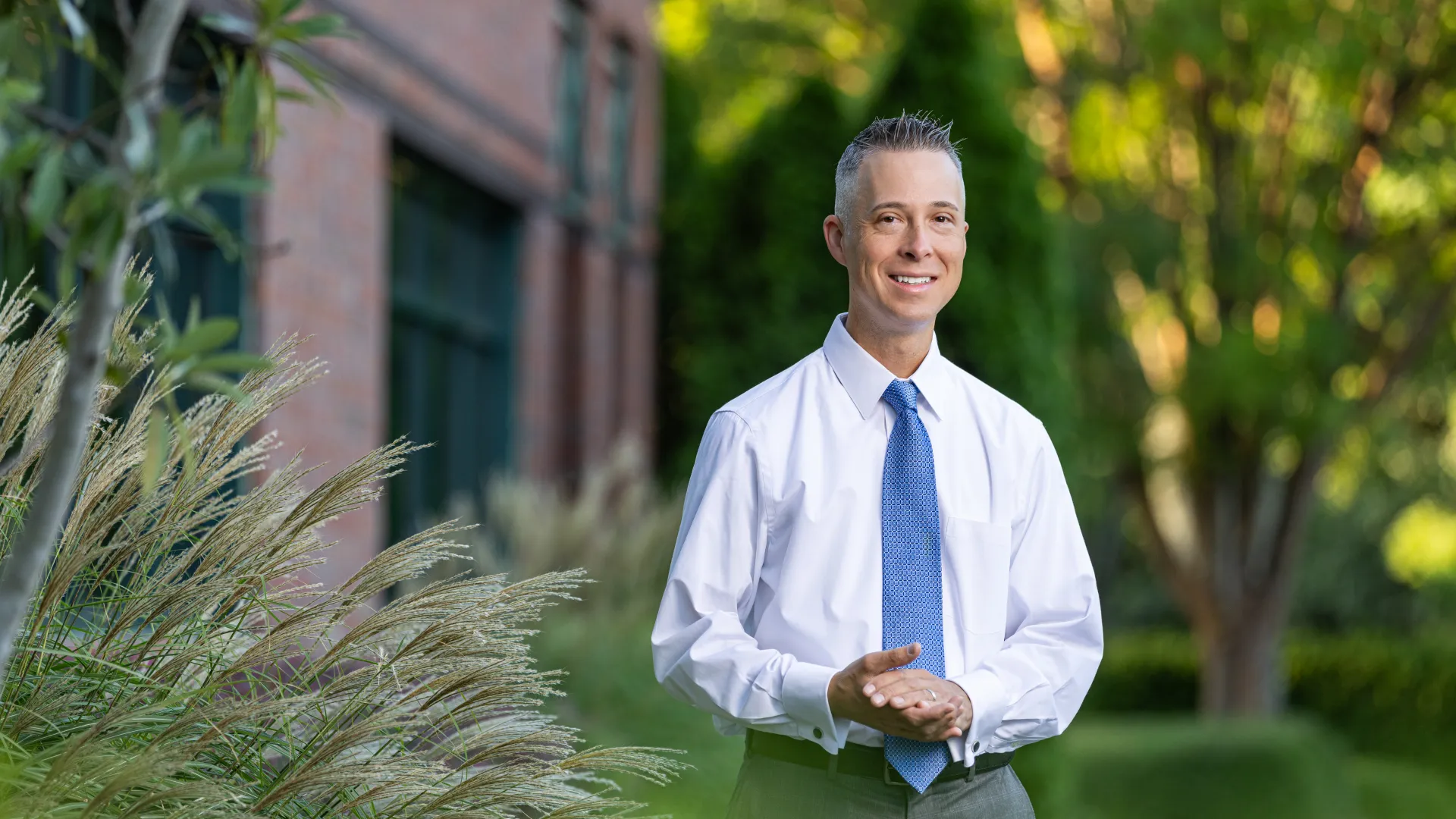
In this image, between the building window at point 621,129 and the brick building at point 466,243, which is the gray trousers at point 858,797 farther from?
the building window at point 621,129

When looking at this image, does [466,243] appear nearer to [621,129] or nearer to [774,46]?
[621,129]

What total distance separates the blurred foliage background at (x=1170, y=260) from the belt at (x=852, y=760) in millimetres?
8365

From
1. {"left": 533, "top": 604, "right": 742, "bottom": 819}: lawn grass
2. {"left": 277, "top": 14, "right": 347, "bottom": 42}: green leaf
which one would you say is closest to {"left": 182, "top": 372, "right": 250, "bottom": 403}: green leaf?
{"left": 277, "top": 14, "right": 347, "bottom": 42}: green leaf

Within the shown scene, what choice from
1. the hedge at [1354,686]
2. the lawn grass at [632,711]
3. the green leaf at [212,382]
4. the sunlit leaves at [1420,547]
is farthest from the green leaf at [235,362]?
the sunlit leaves at [1420,547]

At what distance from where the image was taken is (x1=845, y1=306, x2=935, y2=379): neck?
2584 mm

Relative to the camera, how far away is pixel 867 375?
2.58 metres

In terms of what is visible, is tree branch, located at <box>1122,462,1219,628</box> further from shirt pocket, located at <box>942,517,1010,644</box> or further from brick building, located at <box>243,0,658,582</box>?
shirt pocket, located at <box>942,517,1010,644</box>

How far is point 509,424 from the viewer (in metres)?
11.6

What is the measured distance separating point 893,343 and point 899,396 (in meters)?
0.09

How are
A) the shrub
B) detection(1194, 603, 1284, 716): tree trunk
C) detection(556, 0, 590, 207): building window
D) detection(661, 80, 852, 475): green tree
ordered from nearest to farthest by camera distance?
detection(661, 80, 852, 475): green tree < detection(556, 0, 590, 207): building window < the shrub < detection(1194, 603, 1284, 716): tree trunk

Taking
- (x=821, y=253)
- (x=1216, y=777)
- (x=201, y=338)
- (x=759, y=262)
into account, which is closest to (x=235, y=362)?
(x=201, y=338)

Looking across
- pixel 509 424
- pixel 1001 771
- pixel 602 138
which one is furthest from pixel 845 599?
pixel 602 138

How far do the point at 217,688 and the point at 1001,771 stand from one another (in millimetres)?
1223

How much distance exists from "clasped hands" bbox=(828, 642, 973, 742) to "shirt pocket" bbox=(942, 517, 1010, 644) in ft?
0.60
